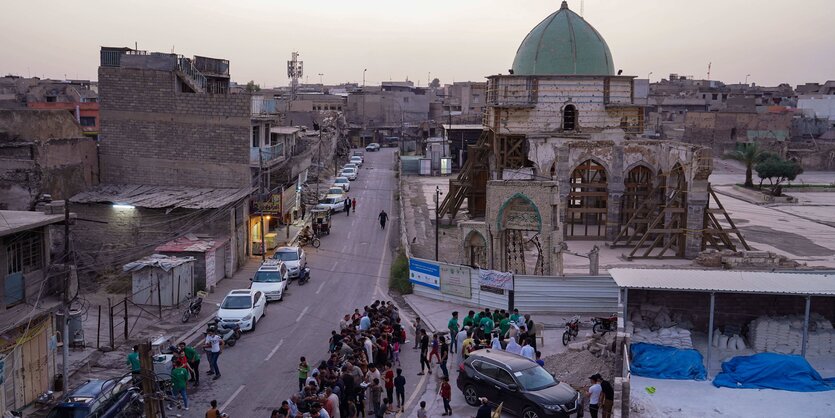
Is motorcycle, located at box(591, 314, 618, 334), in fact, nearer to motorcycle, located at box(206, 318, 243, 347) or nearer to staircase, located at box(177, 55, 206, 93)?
motorcycle, located at box(206, 318, 243, 347)

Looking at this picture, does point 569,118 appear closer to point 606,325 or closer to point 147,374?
point 606,325

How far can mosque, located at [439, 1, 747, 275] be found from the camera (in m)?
27.2

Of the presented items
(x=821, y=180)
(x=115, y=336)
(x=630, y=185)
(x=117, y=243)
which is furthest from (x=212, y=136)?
(x=821, y=180)

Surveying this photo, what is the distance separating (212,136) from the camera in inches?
1284

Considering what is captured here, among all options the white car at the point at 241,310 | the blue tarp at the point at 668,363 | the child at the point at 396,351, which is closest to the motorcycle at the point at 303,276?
the white car at the point at 241,310

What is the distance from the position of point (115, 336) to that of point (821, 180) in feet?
230

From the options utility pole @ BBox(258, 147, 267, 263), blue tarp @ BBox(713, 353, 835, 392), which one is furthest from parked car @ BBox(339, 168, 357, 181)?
blue tarp @ BBox(713, 353, 835, 392)

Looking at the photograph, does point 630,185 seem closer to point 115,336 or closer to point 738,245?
point 738,245

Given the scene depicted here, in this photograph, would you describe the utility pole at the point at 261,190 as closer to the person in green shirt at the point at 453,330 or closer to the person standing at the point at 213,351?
the person standing at the point at 213,351

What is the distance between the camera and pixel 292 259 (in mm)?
30438

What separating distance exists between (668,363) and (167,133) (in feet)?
75.5

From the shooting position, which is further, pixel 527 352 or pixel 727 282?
pixel 727 282

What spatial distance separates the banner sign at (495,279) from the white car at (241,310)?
702 cm

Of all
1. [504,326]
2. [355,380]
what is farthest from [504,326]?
[355,380]
